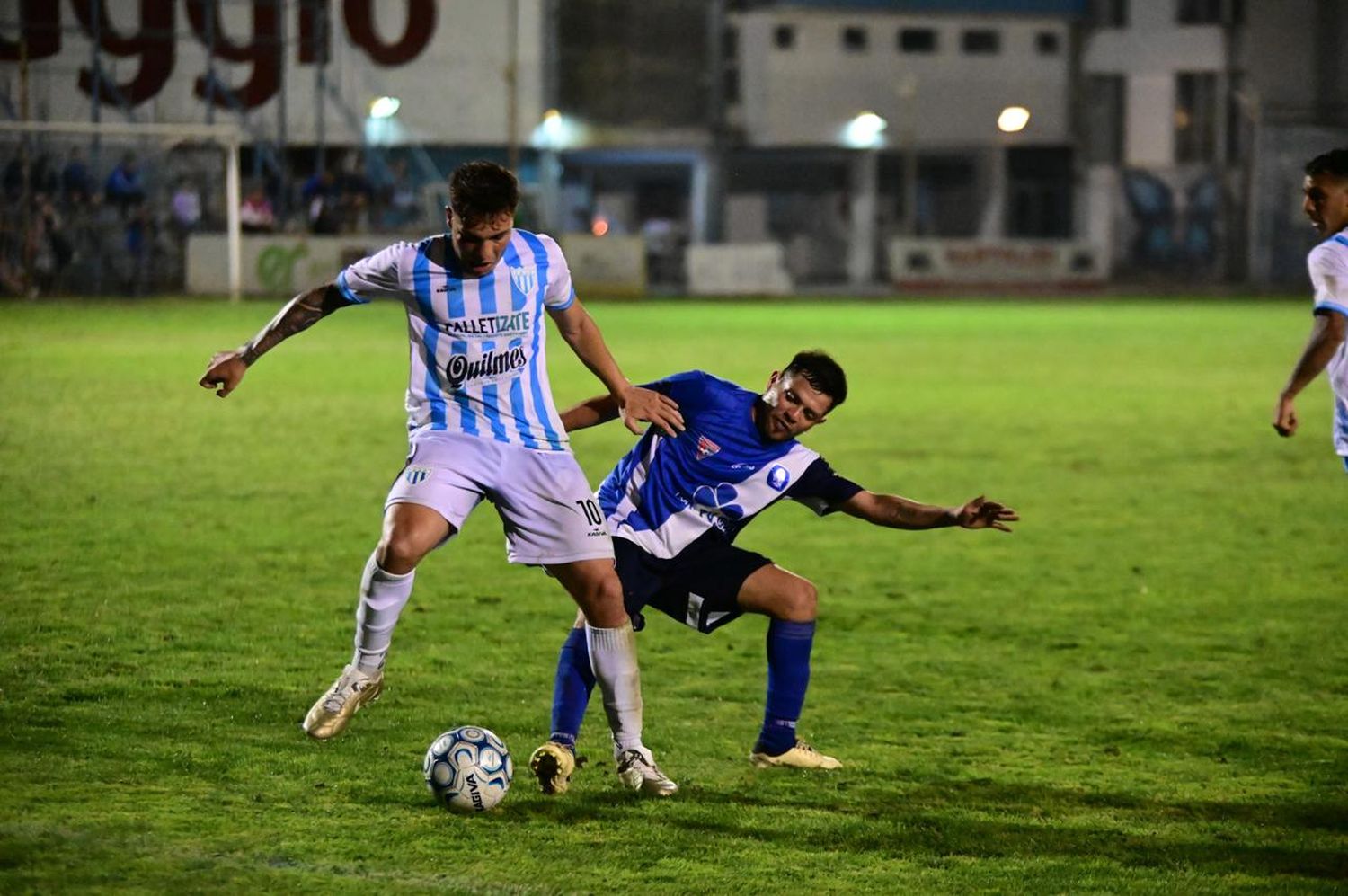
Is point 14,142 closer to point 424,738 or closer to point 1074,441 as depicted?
point 1074,441

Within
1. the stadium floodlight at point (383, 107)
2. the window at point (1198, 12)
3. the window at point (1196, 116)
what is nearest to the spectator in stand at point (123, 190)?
the stadium floodlight at point (383, 107)

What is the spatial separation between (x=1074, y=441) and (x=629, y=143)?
36.4 meters

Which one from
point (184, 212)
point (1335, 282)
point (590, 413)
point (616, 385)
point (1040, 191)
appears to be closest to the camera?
point (616, 385)

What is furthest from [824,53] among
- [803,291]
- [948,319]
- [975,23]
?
[948,319]

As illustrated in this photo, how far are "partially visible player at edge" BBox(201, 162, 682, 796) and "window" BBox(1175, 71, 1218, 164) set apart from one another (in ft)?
175

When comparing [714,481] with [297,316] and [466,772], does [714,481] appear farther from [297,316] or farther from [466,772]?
[297,316]

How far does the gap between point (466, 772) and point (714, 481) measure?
4.03ft

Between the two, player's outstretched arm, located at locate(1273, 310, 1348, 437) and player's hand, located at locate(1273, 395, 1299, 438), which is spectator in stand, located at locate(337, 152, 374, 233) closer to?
player's hand, located at locate(1273, 395, 1299, 438)

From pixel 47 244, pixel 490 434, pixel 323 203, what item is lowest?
pixel 490 434

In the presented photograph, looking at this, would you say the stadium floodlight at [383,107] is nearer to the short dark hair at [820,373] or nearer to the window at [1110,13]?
the window at [1110,13]

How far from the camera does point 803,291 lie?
145 ft

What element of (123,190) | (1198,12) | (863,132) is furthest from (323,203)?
(1198,12)

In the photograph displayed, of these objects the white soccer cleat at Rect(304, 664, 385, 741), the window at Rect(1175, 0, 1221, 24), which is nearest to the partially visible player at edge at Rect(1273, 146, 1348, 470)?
the white soccer cleat at Rect(304, 664, 385, 741)

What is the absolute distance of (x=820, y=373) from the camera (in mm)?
5395
